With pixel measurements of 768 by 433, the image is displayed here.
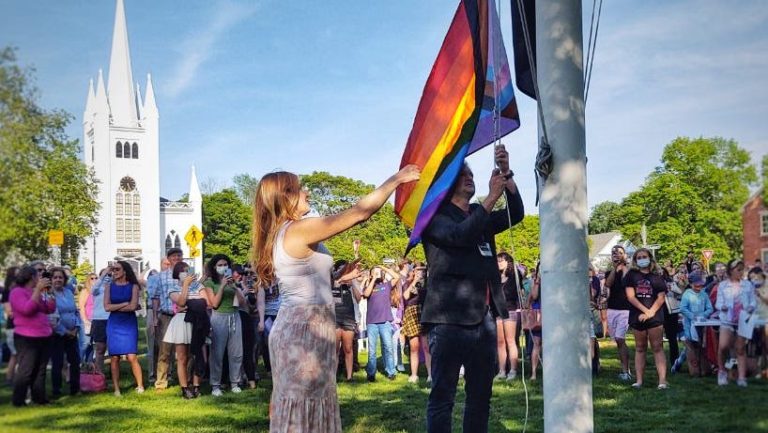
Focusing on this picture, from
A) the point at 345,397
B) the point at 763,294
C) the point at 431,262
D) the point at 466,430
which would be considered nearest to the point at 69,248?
the point at 431,262

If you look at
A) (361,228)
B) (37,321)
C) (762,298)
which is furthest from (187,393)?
(361,228)

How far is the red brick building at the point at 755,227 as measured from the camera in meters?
3.15

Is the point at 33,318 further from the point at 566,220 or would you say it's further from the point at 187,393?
the point at 566,220

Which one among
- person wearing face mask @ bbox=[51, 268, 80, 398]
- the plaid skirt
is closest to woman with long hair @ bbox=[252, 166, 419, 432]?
the plaid skirt

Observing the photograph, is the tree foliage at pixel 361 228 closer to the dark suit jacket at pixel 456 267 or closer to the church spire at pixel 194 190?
the church spire at pixel 194 190

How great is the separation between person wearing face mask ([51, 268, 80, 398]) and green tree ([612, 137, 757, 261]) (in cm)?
961

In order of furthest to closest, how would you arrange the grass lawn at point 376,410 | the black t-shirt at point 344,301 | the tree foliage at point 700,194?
the black t-shirt at point 344,301, the grass lawn at point 376,410, the tree foliage at point 700,194

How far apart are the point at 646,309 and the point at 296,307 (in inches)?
298

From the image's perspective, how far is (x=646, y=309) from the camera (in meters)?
10.3

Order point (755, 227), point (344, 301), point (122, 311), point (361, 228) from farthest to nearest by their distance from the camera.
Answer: point (361, 228) → point (344, 301) → point (122, 311) → point (755, 227)

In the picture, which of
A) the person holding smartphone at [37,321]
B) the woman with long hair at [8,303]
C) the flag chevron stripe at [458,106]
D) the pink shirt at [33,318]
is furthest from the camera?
the pink shirt at [33,318]

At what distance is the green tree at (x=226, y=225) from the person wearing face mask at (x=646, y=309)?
3465 inches

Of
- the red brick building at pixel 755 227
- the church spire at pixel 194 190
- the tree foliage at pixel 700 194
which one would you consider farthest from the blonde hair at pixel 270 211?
the church spire at pixel 194 190

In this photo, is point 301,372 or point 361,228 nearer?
point 301,372
